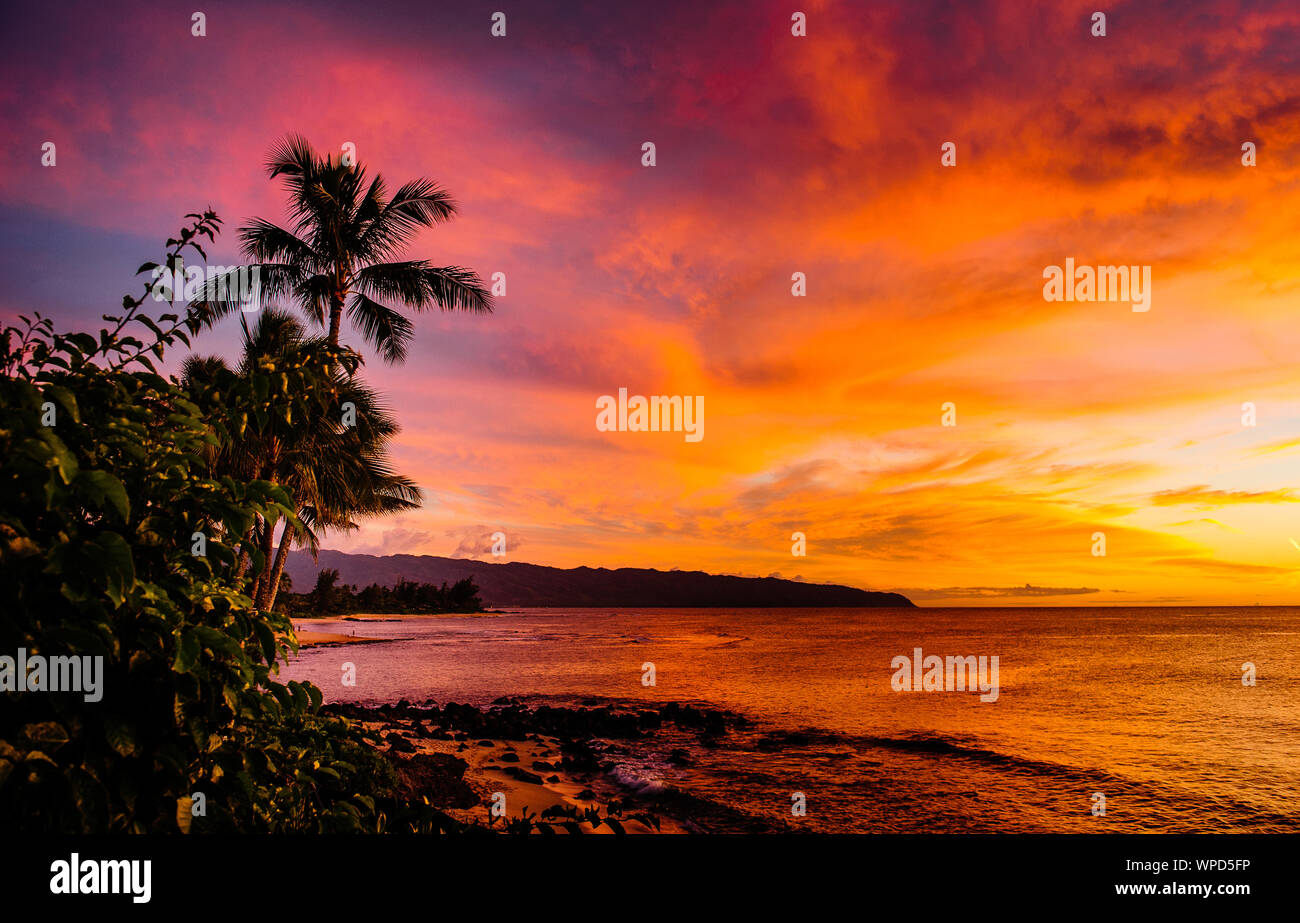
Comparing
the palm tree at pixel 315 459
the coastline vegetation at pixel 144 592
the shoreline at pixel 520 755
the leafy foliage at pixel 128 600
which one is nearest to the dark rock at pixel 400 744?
the shoreline at pixel 520 755

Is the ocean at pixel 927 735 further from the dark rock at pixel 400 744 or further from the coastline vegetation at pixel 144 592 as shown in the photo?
the coastline vegetation at pixel 144 592

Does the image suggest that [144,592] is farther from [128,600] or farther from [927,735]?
[927,735]

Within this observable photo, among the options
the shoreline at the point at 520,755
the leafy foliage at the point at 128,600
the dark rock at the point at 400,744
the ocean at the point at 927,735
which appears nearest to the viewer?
the leafy foliage at the point at 128,600

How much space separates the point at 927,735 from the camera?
2003 centimetres

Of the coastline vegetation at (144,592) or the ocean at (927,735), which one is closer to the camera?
the coastline vegetation at (144,592)

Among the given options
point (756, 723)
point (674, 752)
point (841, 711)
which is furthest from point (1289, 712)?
point (674, 752)

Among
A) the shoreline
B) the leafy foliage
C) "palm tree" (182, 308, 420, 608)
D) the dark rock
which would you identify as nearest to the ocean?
Result: the shoreline

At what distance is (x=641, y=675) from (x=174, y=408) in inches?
1406

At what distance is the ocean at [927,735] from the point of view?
12.7 m

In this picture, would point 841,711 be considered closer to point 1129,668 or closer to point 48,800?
point 48,800

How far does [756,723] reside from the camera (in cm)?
2139
